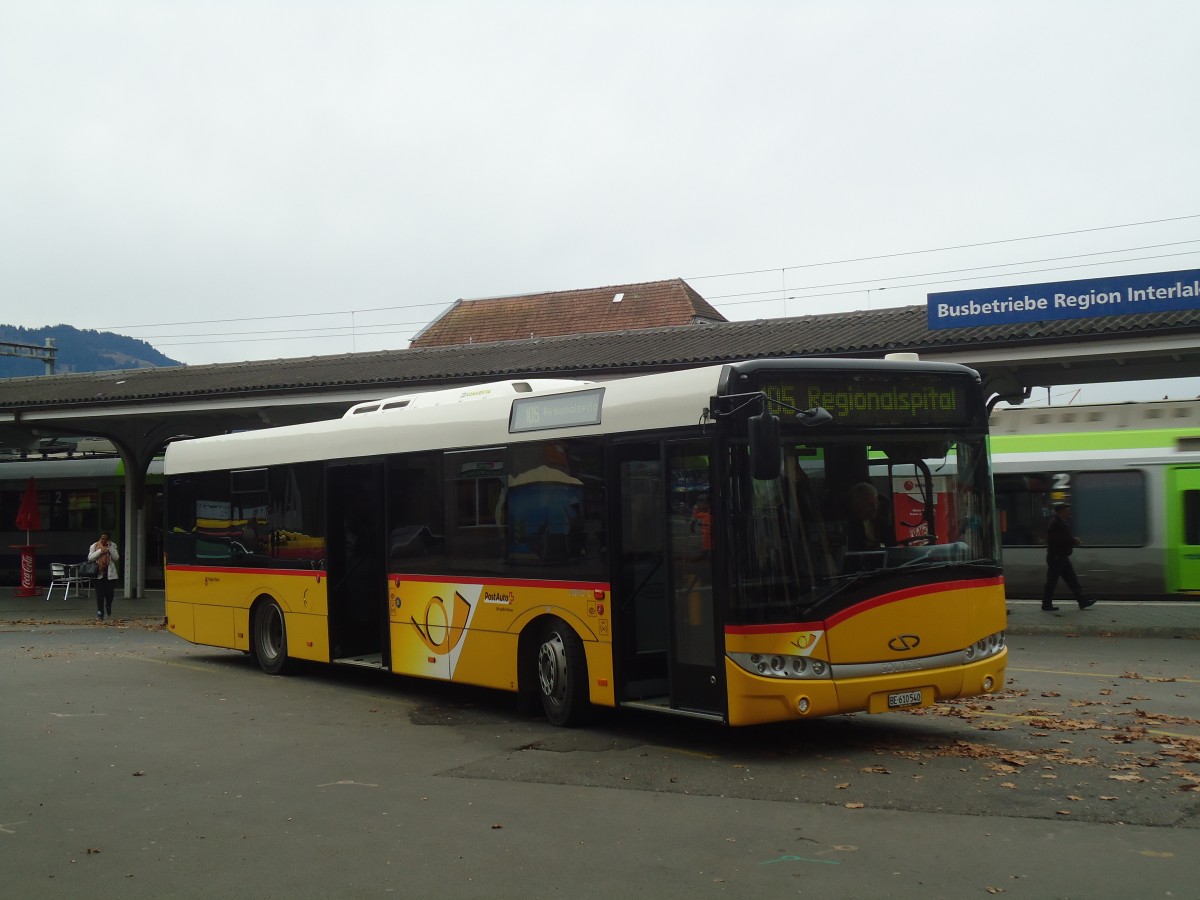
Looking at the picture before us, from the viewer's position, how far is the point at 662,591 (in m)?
9.64

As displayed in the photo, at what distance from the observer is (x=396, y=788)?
8.63 metres

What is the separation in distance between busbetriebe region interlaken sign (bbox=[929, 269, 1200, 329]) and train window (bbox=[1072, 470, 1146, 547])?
425 centimetres

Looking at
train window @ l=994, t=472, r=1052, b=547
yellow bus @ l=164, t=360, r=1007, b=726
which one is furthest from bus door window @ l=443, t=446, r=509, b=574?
train window @ l=994, t=472, r=1052, b=547

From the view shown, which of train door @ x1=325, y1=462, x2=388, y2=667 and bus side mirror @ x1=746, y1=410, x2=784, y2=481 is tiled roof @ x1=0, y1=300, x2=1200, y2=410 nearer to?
train door @ x1=325, y1=462, x2=388, y2=667

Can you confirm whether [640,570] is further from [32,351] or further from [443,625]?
[32,351]

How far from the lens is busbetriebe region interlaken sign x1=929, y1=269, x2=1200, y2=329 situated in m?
17.8

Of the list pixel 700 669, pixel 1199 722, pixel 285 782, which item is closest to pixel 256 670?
pixel 285 782

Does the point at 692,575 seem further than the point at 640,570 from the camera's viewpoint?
No

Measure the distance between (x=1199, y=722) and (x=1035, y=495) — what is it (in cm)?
1248

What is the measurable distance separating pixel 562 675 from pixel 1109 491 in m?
14.1

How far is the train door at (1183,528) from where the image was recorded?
20.8 metres

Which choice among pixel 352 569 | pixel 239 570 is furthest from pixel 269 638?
pixel 352 569

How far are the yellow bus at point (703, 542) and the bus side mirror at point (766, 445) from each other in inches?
0.5

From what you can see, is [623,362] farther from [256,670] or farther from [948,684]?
[948,684]
